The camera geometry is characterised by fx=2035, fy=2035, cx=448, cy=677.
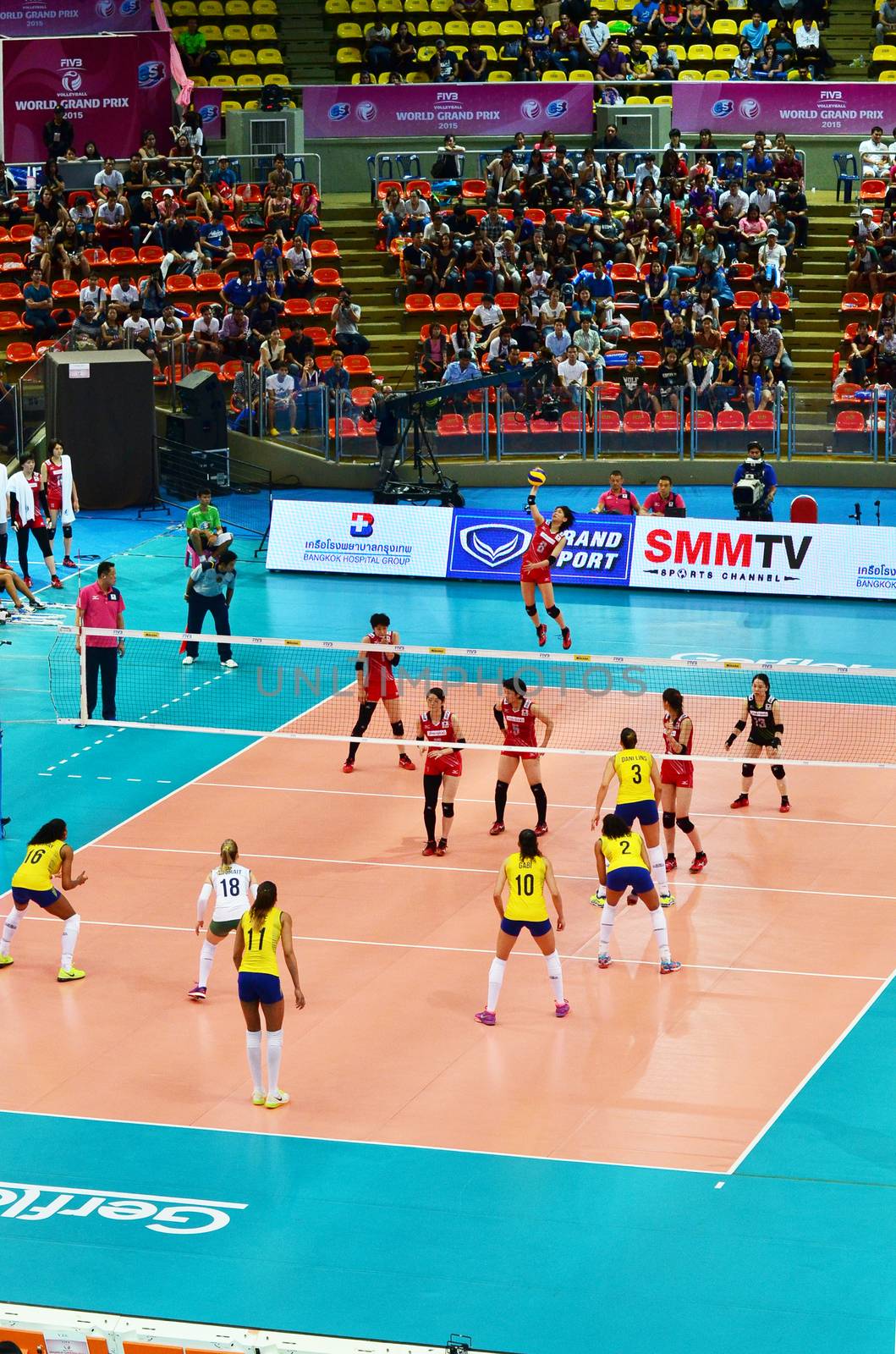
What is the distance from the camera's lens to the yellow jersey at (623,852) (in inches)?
703

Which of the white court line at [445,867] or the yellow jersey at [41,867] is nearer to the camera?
the yellow jersey at [41,867]

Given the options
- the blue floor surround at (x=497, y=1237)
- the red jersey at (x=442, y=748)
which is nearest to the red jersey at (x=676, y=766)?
the red jersey at (x=442, y=748)

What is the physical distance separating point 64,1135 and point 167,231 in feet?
93.2

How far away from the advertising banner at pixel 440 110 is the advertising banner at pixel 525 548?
16.2 metres

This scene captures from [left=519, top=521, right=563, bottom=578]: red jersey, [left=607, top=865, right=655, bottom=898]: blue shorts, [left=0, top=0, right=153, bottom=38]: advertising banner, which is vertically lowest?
[left=607, top=865, right=655, bottom=898]: blue shorts

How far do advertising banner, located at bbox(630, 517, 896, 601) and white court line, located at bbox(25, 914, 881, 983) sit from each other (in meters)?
13.6

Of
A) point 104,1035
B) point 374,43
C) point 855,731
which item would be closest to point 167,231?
point 374,43

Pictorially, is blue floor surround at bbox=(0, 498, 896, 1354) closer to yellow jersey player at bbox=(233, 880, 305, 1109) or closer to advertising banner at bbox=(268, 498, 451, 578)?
yellow jersey player at bbox=(233, 880, 305, 1109)

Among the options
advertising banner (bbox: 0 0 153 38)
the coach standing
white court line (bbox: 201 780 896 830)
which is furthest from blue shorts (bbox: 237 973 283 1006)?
advertising banner (bbox: 0 0 153 38)

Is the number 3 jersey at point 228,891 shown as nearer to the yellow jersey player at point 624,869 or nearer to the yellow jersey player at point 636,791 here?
the yellow jersey player at point 624,869

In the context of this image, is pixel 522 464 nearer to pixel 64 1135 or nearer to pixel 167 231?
pixel 167 231

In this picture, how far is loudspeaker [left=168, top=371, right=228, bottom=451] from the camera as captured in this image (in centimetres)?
3594

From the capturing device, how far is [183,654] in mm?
28547

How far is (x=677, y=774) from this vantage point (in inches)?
810
